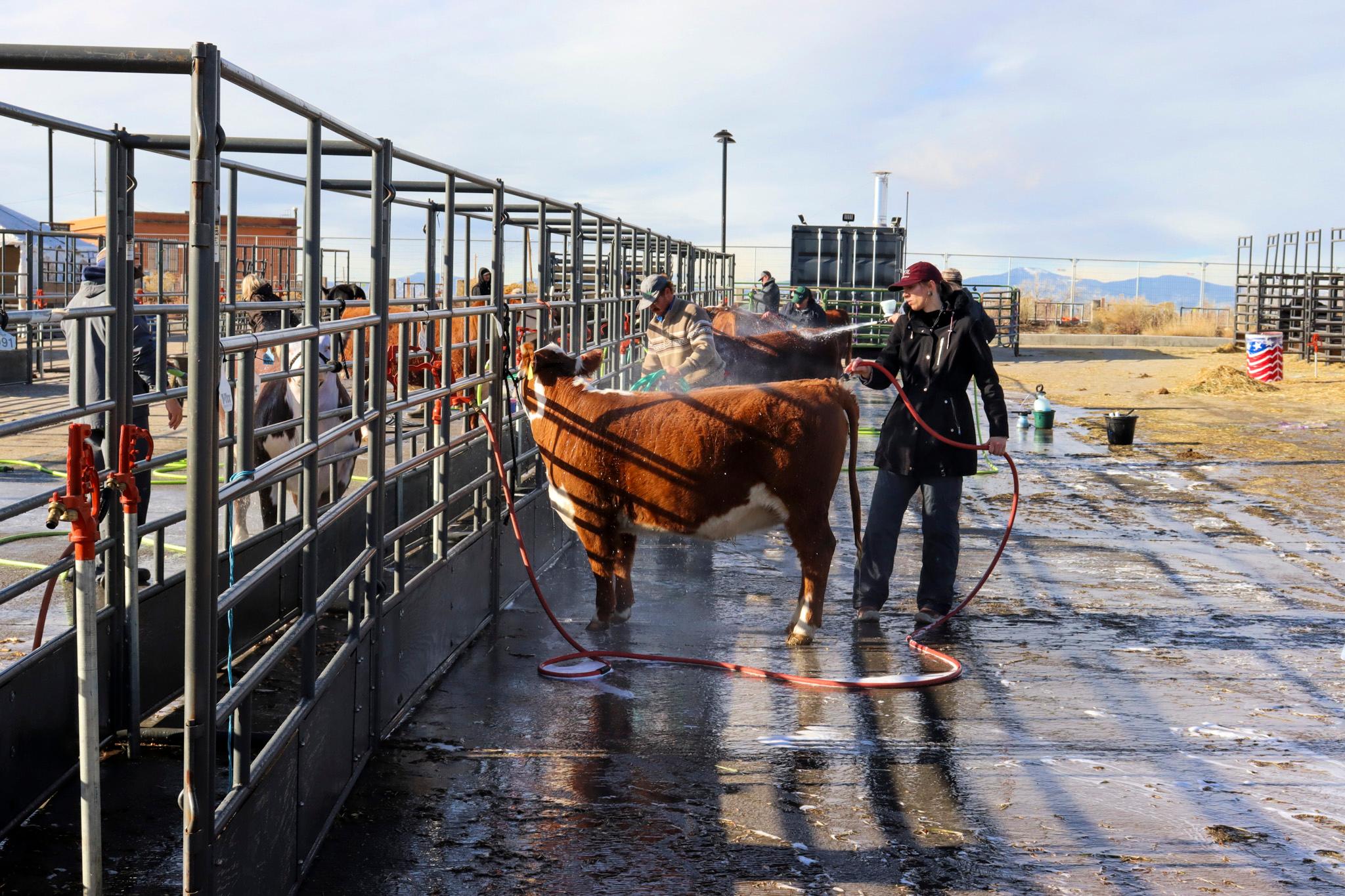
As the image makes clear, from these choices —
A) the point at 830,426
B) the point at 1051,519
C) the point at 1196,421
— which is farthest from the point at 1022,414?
the point at 830,426

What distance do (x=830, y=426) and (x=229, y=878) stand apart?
3951 millimetres

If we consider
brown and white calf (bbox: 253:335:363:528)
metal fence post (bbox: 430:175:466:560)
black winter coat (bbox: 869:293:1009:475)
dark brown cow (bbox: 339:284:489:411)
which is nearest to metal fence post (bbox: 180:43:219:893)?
dark brown cow (bbox: 339:284:489:411)

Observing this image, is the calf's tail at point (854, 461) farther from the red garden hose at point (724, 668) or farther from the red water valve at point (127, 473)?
the red water valve at point (127, 473)

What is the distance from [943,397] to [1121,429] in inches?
364

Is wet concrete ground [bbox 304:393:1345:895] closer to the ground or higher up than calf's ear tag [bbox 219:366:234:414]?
closer to the ground

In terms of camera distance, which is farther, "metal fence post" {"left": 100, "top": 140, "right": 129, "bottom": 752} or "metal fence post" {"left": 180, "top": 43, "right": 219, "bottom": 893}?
"metal fence post" {"left": 100, "top": 140, "right": 129, "bottom": 752}

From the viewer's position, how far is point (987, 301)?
4091cm

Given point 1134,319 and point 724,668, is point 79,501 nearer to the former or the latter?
point 724,668

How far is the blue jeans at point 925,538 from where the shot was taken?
23.0ft

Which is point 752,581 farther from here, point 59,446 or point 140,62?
point 59,446

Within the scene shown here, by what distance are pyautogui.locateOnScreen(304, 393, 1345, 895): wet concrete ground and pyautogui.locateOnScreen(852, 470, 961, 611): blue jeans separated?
0.22 meters

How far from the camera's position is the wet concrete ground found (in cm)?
397

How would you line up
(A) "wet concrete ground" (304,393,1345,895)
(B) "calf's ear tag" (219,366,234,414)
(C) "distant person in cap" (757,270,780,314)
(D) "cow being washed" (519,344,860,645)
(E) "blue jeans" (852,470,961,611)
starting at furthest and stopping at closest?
(C) "distant person in cap" (757,270,780,314) < (E) "blue jeans" (852,470,961,611) < (D) "cow being washed" (519,344,860,645) < (A) "wet concrete ground" (304,393,1345,895) < (B) "calf's ear tag" (219,366,234,414)

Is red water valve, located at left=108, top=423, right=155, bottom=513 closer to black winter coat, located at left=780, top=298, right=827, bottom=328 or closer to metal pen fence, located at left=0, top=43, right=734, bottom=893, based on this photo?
metal pen fence, located at left=0, top=43, right=734, bottom=893
